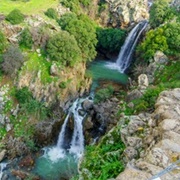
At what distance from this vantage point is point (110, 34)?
148 feet

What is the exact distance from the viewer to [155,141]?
12.2 meters

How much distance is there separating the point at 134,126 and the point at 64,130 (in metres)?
14.9

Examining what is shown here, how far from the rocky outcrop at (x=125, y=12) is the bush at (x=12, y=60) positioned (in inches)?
934

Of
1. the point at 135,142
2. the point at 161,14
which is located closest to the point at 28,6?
the point at 161,14

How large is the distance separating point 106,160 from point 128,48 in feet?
104

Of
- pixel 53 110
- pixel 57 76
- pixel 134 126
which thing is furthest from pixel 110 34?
pixel 134 126

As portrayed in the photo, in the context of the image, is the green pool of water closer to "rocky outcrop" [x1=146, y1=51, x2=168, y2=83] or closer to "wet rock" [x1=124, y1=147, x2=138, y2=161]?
"wet rock" [x1=124, y1=147, x2=138, y2=161]

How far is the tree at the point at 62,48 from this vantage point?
104 feet

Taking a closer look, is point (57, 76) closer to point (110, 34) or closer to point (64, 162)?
point (64, 162)

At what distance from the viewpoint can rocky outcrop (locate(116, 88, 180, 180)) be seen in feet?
33.3

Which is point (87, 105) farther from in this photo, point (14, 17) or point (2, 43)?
point (14, 17)

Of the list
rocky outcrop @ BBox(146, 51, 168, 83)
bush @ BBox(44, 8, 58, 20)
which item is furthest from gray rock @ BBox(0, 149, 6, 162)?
bush @ BBox(44, 8, 58, 20)

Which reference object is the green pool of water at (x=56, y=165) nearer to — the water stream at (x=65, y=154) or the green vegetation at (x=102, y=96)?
the water stream at (x=65, y=154)

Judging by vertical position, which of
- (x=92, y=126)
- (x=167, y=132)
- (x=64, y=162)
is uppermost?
(x=167, y=132)
